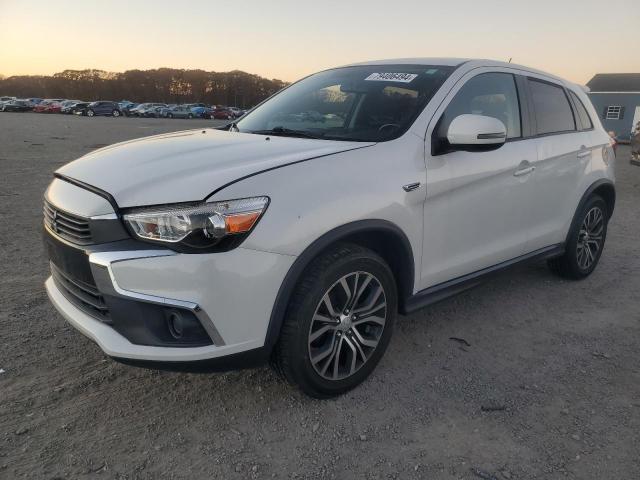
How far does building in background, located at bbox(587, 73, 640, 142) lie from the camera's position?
39375 millimetres

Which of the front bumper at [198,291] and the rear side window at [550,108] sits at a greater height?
the rear side window at [550,108]

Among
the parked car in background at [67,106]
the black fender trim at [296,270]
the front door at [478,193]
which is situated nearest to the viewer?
the black fender trim at [296,270]

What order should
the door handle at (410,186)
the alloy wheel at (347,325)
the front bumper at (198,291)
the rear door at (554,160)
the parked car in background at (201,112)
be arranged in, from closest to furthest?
the front bumper at (198,291)
the alloy wheel at (347,325)
the door handle at (410,186)
the rear door at (554,160)
the parked car in background at (201,112)

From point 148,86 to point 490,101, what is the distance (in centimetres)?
A: 10119

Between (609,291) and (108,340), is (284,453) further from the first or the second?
(609,291)

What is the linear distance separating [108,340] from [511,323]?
114 inches

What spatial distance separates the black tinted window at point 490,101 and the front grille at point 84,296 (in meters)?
2.08

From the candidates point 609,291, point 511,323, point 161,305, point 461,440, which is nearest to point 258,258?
point 161,305

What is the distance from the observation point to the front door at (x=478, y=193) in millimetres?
3141

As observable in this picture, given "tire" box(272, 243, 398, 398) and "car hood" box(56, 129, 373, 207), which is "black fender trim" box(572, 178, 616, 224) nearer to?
"tire" box(272, 243, 398, 398)

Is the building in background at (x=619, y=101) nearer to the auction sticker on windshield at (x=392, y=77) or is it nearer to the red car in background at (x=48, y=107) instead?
the auction sticker on windshield at (x=392, y=77)

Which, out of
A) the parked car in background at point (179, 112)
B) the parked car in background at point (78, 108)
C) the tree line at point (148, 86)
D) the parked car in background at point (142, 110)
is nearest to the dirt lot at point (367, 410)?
the parked car in background at point (78, 108)

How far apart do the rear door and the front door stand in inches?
6.9

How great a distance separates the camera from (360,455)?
248 centimetres
